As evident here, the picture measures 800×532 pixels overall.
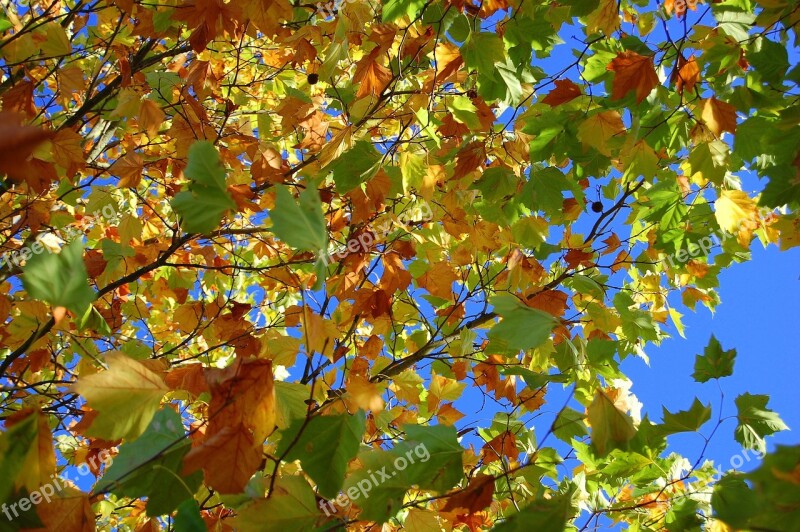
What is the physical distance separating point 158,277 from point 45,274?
3.59 m

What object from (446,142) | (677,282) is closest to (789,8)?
(446,142)

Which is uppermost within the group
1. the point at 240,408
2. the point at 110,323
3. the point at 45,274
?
the point at 110,323

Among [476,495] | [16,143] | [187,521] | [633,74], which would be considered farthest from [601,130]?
[16,143]

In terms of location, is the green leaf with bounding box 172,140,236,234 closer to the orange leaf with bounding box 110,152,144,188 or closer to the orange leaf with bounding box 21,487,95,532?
the orange leaf with bounding box 21,487,95,532

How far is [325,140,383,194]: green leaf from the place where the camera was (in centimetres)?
222

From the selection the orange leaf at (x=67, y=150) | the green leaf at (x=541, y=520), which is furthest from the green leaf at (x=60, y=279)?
the orange leaf at (x=67, y=150)

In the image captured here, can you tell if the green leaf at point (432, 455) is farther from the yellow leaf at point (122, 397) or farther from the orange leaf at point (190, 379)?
the orange leaf at point (190, 379)

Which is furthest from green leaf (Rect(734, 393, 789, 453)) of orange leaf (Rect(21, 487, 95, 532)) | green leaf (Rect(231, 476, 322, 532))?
orange leaf (Rect(21, 487, 95, 532))

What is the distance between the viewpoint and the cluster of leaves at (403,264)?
1.16 m

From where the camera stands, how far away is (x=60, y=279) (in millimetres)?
976

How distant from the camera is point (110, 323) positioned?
3596 mm

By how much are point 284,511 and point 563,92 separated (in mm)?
2099

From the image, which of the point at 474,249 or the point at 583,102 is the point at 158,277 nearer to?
the point at 474,249

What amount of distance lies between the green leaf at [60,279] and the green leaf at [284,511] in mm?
571
